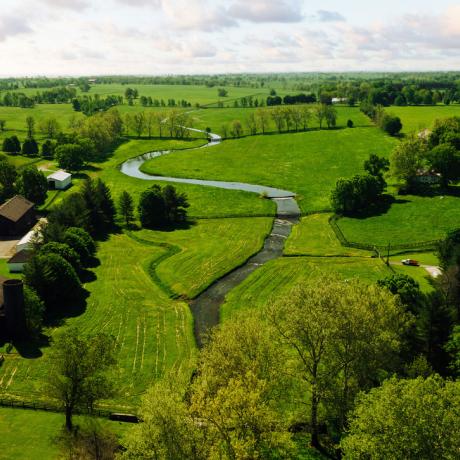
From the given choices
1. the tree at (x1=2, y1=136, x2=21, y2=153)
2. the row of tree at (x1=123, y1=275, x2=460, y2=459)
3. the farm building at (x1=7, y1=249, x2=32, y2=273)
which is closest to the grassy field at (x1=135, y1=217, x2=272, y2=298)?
the farm building at (x1=7, y1=249, x2=32, y2=273)

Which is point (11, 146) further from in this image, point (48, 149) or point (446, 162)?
point (446, 162)

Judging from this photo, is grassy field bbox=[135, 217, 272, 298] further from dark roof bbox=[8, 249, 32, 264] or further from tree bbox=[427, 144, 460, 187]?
tree bbox=[427, 144, 460, 187]

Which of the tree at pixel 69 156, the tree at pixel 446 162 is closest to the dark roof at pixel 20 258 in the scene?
the tree at pixel 69 156

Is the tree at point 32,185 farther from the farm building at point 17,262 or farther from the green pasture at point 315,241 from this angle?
the green pasture at point 315,241

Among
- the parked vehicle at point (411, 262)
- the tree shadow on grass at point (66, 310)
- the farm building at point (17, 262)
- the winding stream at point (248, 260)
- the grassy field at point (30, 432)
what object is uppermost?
the farm building at point (17, 262)

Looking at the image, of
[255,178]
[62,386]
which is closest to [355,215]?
[255,178]
